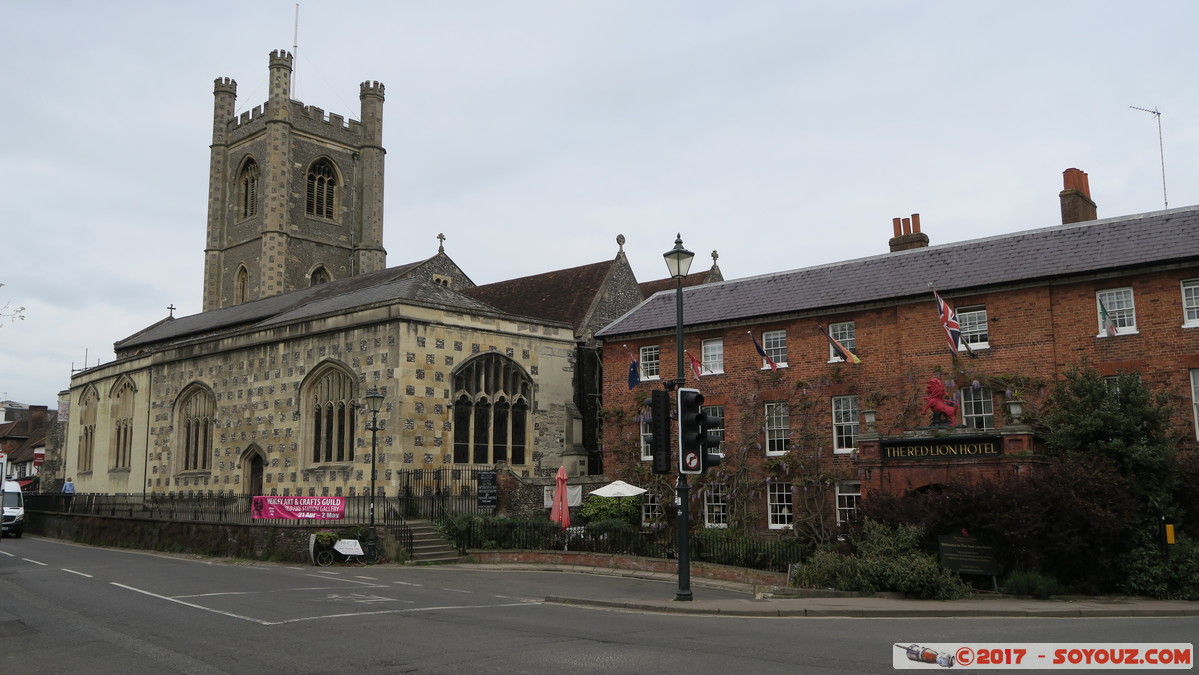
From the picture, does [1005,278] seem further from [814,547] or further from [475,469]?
[475,469]

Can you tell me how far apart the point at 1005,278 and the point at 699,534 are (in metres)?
10.8

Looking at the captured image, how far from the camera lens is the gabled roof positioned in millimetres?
43719

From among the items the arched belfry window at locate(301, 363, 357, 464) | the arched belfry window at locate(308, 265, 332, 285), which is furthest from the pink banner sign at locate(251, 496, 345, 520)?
the arched belfry window at locate(308, 265, 332, 285)

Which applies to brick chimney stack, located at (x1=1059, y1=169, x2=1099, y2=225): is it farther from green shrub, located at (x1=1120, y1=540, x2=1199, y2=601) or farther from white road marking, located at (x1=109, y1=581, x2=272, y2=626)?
white road marking, located at (x1=109, y1=581, x2=272, y2=626)

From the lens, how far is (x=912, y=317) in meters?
27.2

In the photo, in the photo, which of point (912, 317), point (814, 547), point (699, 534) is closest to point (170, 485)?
point (699, 534)

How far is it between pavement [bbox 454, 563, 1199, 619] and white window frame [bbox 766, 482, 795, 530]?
8.84 meters

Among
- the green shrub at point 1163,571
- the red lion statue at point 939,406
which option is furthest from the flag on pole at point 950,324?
the green shrub at point 1163,571

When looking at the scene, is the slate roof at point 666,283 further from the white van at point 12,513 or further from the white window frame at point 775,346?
the white van at point 12,513

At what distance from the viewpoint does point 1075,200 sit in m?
28.7

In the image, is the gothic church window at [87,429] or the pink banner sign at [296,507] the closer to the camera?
the pink banner sign at [296,507]

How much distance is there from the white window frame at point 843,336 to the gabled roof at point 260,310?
1959cm

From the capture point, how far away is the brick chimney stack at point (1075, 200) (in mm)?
28719

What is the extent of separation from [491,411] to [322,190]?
34.0 metres
